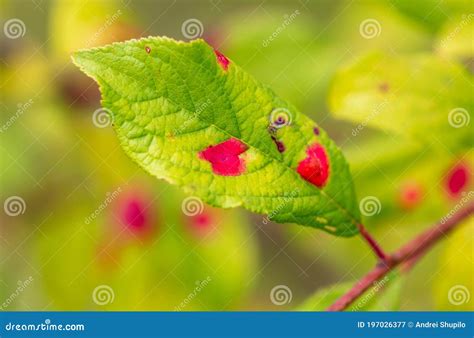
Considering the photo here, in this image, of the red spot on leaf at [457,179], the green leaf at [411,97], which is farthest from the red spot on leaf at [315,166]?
the red spot on leaf at [457,179]

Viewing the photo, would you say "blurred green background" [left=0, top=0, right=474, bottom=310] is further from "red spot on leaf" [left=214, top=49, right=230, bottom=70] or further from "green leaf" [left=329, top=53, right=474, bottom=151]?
"red spot on leaf" [left=214, top=49, right=230, bottom=70]

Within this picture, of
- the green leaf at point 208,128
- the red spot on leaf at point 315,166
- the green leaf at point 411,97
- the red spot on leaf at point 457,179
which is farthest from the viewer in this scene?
the red spot on leaf at point 457,179

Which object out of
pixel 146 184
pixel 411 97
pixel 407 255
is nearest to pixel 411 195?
pixel 411 97

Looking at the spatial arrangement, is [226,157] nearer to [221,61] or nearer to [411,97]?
[221,61]

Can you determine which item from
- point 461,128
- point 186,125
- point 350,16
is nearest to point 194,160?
point 186,125

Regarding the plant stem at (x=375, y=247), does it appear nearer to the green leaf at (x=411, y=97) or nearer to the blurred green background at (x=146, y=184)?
the green leaf at (x=411, y=97)

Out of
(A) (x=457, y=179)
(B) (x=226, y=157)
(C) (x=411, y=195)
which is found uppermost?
(A) (x=457, y=179)
